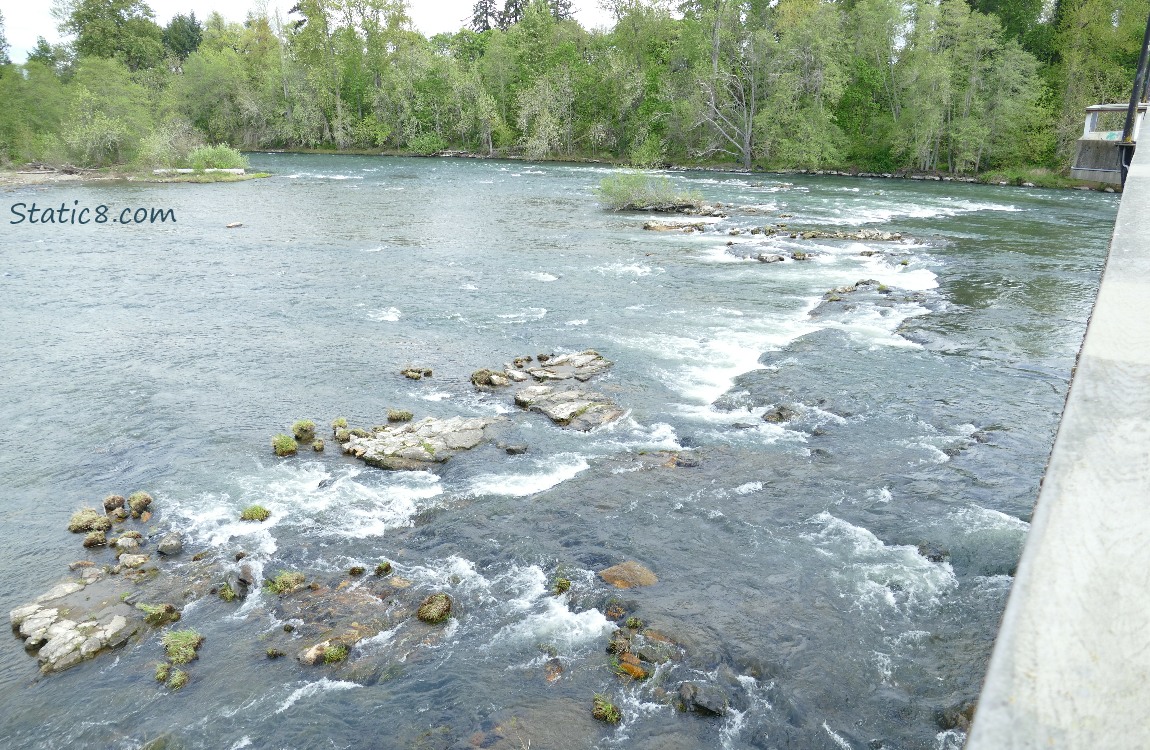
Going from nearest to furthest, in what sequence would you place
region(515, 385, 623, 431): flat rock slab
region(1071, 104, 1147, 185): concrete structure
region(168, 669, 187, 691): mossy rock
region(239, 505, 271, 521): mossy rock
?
region(168, 669, 187, 691): mossy rock → region(239, 505, 271, 521): mossy rock → region(515, 385, 623, 431): flat rock slab → region(1071, 104, 1147, 185): concrete structure

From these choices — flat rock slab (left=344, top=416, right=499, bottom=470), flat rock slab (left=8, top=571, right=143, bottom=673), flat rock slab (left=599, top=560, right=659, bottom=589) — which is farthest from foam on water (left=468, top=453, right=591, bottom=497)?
flat rock slab (left=8, top=571, right=143, bottom=673)

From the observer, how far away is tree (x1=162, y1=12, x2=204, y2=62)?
438 feet

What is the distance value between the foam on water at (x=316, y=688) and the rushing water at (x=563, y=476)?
1.0 inches

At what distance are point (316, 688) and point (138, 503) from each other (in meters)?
6.22

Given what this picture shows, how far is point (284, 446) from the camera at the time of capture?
1541cm

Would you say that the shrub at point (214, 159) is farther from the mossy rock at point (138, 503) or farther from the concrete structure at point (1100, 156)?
the concrete structure at point (1100, 156)

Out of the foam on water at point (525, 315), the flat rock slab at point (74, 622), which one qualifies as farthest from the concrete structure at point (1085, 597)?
the foam on water at point (525, 315)

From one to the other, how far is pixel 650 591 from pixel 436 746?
3802 mm

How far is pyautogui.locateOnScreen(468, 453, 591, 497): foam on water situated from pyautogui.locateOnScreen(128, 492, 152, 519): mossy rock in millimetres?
5672

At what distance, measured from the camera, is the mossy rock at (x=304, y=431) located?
52.6 feet

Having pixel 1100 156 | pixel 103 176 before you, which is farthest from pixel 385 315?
pixel 103 176

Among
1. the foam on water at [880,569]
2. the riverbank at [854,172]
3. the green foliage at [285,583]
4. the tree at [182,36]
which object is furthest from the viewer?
the tree at [182,36]

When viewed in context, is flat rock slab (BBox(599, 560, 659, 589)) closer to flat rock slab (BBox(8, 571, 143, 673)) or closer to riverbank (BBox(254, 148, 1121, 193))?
flat rock slab (BBox(8, 571, 143, 673))

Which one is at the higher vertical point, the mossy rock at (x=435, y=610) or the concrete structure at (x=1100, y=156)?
the concrete structure at (x=1100, y=156)
